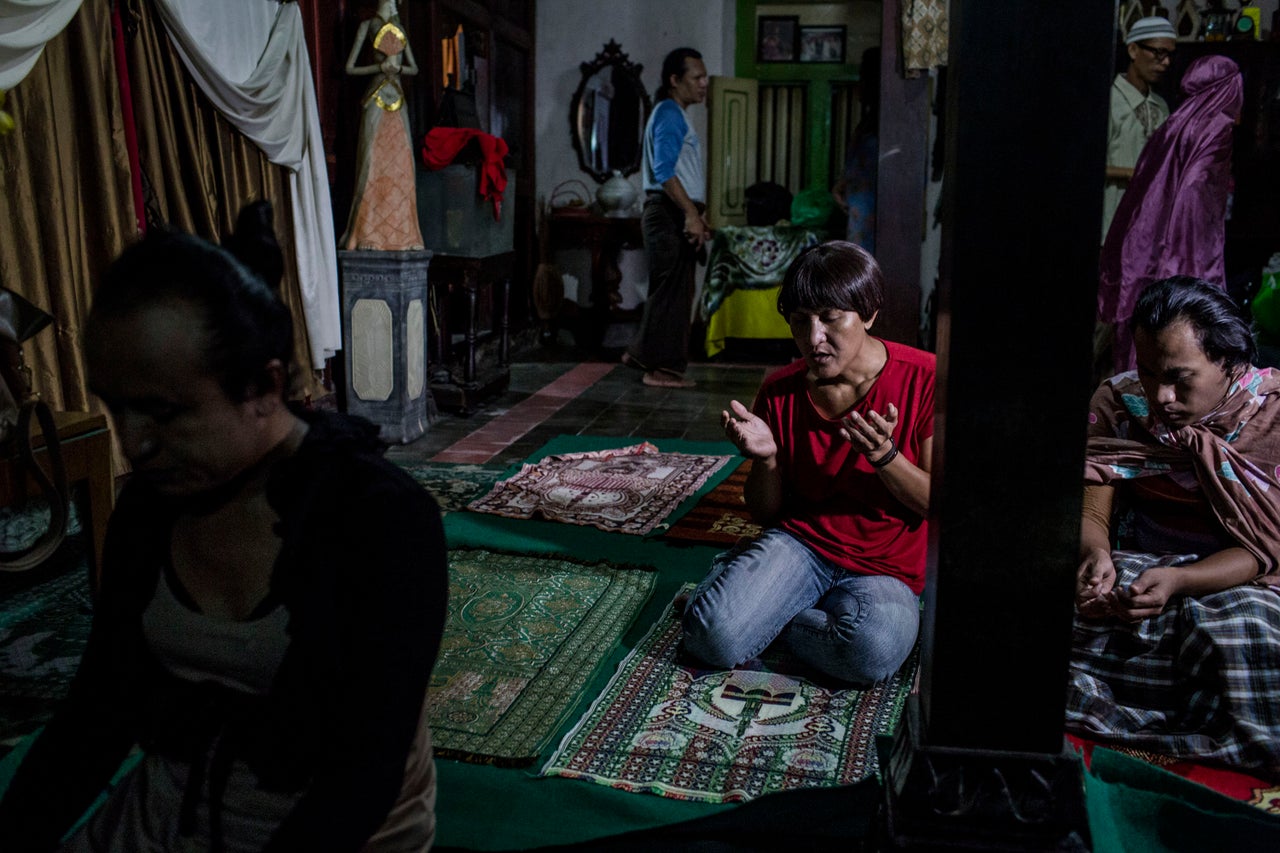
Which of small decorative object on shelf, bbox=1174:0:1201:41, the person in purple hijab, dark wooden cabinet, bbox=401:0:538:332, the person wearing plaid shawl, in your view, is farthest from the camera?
Result: small decorative object on shelf, bbox=1174:0:1201:41

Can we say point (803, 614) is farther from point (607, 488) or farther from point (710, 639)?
point (607, 488)

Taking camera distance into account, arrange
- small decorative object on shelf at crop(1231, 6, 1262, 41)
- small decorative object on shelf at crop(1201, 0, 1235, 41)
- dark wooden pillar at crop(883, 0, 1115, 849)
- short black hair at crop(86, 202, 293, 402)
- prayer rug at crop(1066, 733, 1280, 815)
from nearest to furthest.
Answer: short black hair at crop(86, 202, 293, 402) → dark wooden pillar at crop(883, 0, 1115, 849) → prayer rug at crop(1066, 733, 1280, 815) → small decorative object on shelf at crop(1201, 0, 1235, 41) → small decorative object on shelf at crop(1231, 6, 1262, 41)

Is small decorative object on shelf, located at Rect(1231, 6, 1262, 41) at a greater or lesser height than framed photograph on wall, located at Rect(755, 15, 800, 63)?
lesser

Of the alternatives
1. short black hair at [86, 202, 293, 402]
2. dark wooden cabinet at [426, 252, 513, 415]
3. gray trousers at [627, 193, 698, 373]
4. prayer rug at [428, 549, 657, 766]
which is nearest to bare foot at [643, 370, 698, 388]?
gray trousers at [627, 193, 698, 373]

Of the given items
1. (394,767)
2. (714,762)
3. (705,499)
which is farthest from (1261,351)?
(394,767)

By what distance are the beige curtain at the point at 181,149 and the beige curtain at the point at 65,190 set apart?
0.22 m

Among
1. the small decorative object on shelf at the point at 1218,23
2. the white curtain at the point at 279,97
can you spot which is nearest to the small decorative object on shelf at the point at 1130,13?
the small decorative object on shelf at the point at 1218,23

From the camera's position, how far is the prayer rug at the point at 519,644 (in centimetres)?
242

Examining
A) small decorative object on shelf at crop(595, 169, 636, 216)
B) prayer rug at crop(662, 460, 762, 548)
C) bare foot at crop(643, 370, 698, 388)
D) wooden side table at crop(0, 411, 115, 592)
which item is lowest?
prayer rug at crop(662, 460, 762, 548)

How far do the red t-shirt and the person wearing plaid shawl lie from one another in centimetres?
40

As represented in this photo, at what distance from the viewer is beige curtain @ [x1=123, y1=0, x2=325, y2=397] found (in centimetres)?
Answer: 415

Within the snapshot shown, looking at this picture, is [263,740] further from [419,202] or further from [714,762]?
[419,202]

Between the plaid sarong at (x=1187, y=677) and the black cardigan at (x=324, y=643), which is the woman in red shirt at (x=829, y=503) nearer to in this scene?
the plaid sarong at (x=1187, y=677)

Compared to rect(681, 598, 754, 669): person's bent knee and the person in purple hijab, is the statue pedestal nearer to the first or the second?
rect(681, 598, 754, 669): person's bent knee
